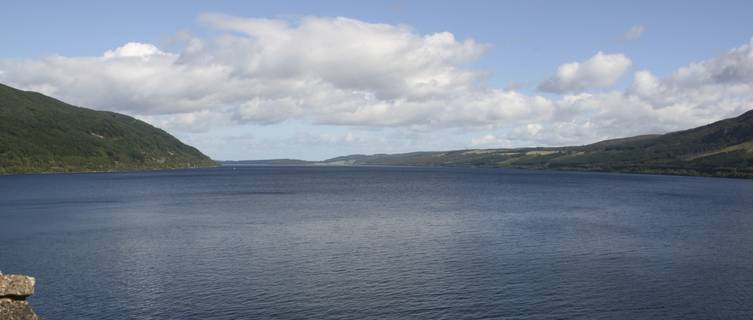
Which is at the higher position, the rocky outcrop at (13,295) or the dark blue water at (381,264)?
the rocky outcrop at (13,295)

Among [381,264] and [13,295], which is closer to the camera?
[13,295]

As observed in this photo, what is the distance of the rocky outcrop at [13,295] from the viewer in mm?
34688

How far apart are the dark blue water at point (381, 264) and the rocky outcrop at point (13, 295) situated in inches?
893

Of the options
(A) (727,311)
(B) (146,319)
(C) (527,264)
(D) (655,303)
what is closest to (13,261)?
(B) (146,319)

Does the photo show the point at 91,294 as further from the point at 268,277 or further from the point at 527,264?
the point at 527,264

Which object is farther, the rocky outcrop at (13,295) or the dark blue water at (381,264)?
the dark blue water at (381,264)

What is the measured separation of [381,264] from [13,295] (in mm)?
52427

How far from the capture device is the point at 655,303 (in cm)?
6234

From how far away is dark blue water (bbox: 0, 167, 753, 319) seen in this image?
2383 inches

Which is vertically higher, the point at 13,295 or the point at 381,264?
the point at 13,295

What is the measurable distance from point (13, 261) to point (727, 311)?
96.2 m

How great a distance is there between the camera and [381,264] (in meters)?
81.1

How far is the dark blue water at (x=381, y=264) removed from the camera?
60.5 m

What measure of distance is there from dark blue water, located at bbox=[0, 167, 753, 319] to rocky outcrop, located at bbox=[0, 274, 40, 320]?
22.7 m
